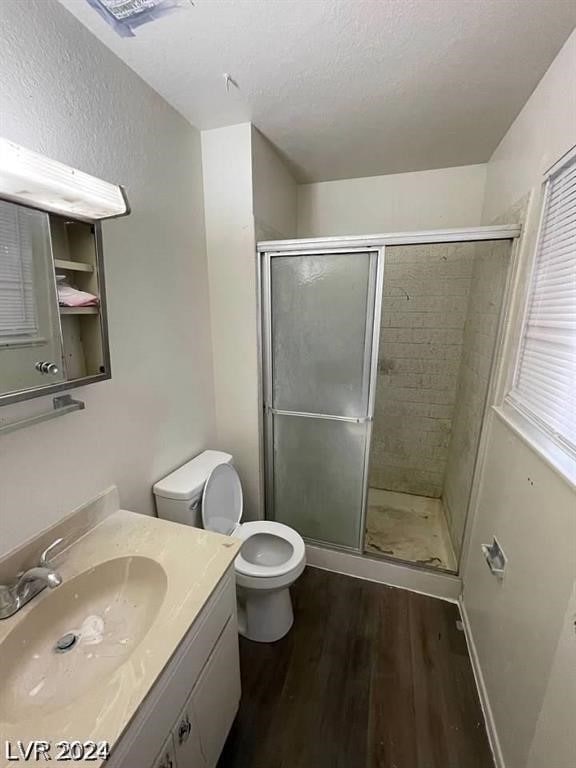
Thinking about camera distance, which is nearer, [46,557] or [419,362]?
[46,557]

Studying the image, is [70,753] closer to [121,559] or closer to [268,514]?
[121,559]

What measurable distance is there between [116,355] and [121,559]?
0.70m

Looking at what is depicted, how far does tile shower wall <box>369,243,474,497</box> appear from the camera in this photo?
233cm

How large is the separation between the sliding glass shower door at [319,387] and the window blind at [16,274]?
1.08m

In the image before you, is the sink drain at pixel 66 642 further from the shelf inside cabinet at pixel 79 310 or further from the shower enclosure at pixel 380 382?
the shower enclosure at pixel 380 382

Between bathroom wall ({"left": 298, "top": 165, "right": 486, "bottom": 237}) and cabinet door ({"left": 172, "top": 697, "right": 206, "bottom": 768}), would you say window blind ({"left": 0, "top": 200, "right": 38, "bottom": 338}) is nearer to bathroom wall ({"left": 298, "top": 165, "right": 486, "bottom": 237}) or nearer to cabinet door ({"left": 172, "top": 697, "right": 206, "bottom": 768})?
cabinet door ({"left": 172, "top": 697, "right": 206, "bottom": 768})

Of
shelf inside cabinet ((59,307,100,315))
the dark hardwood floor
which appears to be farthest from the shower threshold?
shelf inside cabinet ((59,307,100,315))

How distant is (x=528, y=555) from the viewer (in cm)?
105

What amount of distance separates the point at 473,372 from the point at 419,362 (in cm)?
57

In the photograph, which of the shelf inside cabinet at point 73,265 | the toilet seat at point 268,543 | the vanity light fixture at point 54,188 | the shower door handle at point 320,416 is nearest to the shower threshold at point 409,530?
the toilet seat at point 268,543

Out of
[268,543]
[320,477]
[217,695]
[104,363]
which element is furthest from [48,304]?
[320,477]

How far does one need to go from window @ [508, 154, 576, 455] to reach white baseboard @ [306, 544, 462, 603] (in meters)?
1.15

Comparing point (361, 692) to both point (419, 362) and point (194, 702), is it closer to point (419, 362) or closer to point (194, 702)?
point (194, 702)

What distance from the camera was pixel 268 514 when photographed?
83.3 inches
